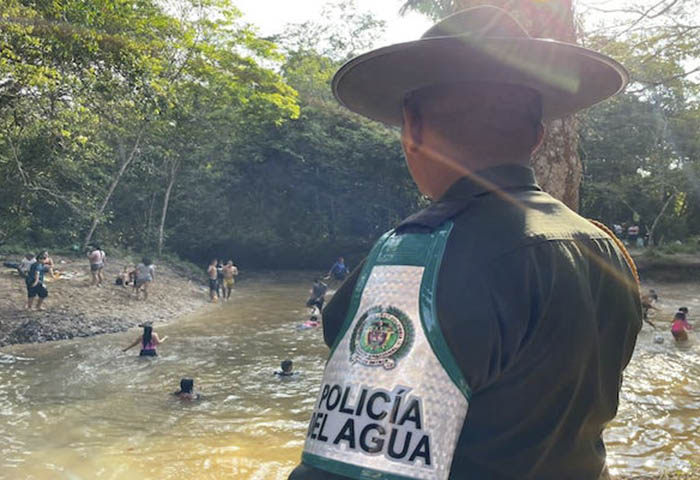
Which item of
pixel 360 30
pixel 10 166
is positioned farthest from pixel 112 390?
pixel 360 30

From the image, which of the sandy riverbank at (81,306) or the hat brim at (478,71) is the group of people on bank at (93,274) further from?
the hat brim at (478,71)

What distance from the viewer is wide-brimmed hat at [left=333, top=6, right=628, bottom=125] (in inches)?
54.5

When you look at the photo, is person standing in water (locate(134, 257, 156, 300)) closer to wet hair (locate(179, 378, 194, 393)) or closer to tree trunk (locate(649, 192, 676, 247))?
wet hair (locate(179, 378, 194, 393))

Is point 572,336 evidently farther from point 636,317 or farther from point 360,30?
point 360,30

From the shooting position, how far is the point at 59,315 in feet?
54.7

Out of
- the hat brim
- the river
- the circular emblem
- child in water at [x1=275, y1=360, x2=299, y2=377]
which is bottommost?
the river

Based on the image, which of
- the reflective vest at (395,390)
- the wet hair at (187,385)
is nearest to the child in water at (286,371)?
the wet hair at (187,385)

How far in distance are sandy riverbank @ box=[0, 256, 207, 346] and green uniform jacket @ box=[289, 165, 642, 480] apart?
16.2 metres

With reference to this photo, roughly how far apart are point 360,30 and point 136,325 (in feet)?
96.2

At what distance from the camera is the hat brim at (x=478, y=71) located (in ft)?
4.54

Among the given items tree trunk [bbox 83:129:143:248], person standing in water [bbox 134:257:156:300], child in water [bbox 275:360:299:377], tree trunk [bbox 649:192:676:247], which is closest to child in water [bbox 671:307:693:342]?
child in water [bbox 275:360:299:377]

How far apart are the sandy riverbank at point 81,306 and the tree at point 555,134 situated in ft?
47.6

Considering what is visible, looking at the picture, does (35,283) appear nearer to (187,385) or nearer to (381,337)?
(187,385)

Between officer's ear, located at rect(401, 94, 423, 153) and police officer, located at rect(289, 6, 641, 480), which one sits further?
officer's ear, located at rect(401, 94, 423, 153)
